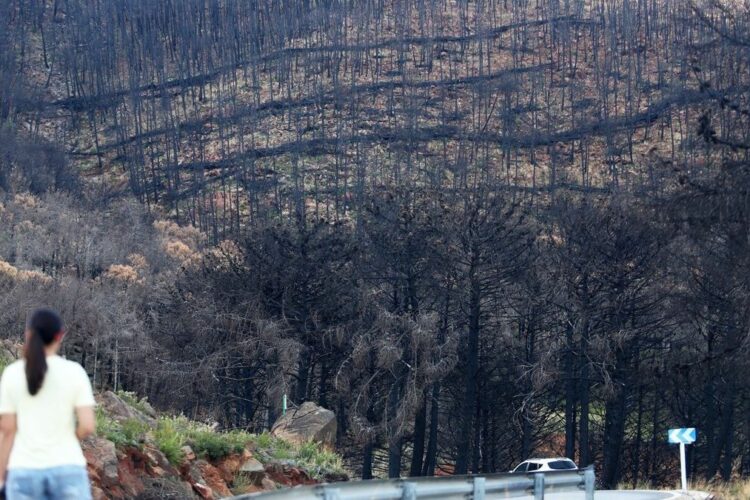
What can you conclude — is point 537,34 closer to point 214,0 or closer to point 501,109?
point 501,109

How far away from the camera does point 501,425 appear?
46344 millimetres

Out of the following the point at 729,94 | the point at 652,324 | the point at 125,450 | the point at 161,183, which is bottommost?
the point at 161,183

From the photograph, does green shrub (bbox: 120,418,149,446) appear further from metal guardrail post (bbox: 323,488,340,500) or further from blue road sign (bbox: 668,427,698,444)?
blue road sign (bbox: 668,427,698,444)

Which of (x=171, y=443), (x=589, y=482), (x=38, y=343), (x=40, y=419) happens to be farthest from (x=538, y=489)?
(x=38, y=343)

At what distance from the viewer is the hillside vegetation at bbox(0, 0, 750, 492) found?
36938 millimetres

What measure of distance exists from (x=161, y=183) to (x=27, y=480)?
113180 millimetres

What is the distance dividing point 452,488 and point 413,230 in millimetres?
35042

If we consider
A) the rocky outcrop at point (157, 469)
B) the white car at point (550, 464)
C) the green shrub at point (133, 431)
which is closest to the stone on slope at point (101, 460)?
the rocky outcrop at point (157, 469)

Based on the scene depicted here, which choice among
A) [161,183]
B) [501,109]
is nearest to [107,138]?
[161,183]

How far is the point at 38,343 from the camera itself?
20.1 ft

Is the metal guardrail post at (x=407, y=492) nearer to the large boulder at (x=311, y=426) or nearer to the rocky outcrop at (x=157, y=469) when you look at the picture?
the rocky outcrop at (x=157, y=469)

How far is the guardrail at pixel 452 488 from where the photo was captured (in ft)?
26.0

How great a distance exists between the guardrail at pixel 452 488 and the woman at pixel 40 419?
1.51 m

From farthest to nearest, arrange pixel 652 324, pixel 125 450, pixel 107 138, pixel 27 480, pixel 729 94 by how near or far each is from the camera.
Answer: pixel 107 138 < pixel 652 324 < pixel 729 94 < pixel 125 450 < pixel 27 480
